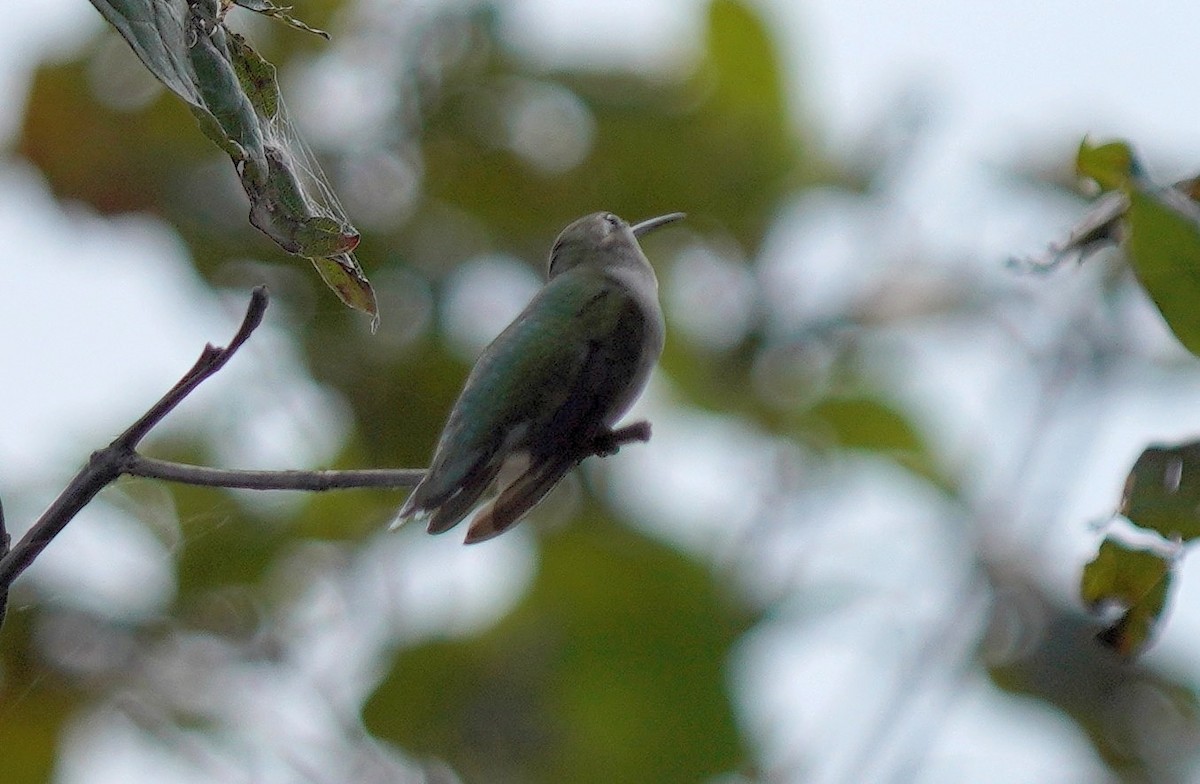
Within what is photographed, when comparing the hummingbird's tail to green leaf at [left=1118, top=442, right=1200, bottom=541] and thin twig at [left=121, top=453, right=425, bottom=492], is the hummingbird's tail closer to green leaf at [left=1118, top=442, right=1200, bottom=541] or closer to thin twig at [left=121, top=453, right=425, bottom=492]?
thin twig at [left=121, top=453, right=425, bottom=492]

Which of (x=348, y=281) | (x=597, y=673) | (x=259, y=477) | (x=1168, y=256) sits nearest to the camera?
(x=259, y=477)

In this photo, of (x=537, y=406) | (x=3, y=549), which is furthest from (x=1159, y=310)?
(x=3, y=549)

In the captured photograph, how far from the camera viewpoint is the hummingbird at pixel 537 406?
1.92 meters

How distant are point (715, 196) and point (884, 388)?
3.09 ft

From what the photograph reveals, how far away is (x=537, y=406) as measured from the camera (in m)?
1.95

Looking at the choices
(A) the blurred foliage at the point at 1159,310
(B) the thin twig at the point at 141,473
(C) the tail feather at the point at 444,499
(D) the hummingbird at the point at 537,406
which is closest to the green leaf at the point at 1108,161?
(A) the blurred foliage at the point at 1159,310

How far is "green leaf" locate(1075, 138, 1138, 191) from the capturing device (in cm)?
191

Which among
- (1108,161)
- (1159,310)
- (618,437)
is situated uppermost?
(1108,161)

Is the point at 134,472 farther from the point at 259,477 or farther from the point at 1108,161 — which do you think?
the point at 1108,161

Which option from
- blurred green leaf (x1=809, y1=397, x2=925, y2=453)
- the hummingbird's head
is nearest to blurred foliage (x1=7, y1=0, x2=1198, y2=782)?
blurred green leaf (x1=809, y1=397, x2=925, y2=453)

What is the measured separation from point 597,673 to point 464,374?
3.51 feet

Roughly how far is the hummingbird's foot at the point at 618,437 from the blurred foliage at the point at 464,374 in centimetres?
232

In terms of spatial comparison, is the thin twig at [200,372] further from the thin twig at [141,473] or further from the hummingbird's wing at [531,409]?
the hummingbird's wing at [531,409]

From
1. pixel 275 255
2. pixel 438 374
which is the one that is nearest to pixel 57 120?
pixel 275 255
